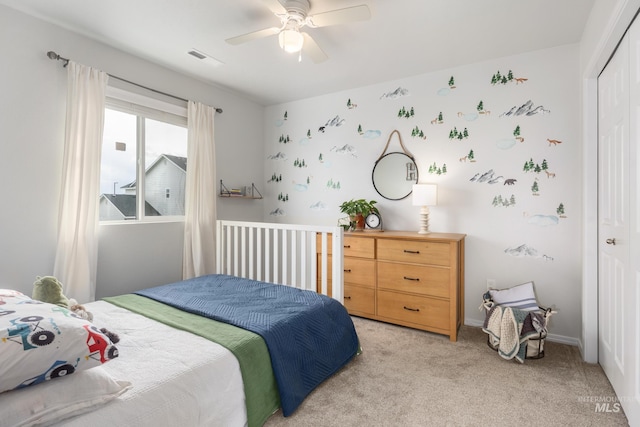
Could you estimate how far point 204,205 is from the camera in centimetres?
328

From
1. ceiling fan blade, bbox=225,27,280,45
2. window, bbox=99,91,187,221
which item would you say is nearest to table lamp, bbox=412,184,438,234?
ceiling fan blade, bbox=225,27,280,45

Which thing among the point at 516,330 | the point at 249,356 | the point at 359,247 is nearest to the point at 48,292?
the point at 249,356

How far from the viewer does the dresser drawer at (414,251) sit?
266 cm

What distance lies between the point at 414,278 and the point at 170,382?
2.08 meters

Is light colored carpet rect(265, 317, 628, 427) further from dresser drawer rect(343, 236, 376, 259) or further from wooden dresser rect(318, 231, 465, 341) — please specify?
dresser drawer rect(343, 236, 376, 259)

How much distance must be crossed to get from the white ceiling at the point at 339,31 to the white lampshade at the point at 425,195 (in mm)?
1133

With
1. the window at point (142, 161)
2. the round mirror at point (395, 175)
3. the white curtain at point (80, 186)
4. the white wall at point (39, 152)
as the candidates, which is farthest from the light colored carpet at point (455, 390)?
the window at point (142, 161)

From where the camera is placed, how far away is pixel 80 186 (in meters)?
2.40

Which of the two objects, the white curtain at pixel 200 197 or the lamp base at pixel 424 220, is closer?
the lamp base at pixel 424 220

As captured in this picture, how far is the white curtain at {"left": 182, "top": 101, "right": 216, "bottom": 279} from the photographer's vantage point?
3.20 metres

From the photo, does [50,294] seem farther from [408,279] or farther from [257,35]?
[408,279]

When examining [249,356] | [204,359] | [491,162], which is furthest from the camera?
[491,162]

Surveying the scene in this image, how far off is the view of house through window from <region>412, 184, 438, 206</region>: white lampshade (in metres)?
2.31

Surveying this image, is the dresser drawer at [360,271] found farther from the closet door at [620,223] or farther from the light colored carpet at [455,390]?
the closet door at [620,223]
